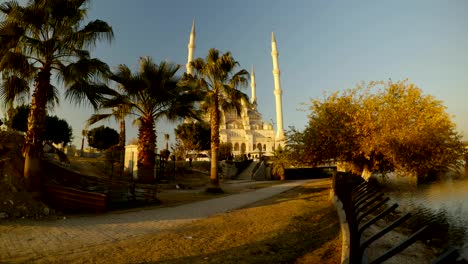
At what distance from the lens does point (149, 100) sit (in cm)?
1611

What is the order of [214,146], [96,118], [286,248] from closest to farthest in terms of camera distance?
[286,248]
[96,118]
[214,146]

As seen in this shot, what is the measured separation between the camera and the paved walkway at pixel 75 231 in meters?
5.28

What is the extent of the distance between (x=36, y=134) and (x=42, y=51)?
2804mm

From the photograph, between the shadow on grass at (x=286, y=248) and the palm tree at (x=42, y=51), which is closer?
the shadow on grass at (x=286, y=248)

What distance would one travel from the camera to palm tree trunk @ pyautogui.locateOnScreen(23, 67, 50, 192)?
909cm

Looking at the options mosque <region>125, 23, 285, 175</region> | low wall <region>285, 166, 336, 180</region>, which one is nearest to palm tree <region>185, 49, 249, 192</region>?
low wall <region>285, 166, 336, 180</region>

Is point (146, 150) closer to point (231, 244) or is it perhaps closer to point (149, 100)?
point (149, 100)

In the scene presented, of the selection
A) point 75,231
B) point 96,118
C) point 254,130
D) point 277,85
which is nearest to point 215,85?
point 96,118

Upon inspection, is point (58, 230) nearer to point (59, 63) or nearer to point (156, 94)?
point (59, 63)

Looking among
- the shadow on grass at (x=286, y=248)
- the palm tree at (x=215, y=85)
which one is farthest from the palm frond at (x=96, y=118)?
the shadow on grass at (x=286, y=248)

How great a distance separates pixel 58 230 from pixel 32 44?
614cm

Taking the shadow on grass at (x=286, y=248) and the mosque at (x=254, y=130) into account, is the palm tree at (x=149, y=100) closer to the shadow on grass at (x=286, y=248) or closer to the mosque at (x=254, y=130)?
the shadow on grass at (x=286, y=248)

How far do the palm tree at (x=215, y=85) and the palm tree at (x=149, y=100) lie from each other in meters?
1.39

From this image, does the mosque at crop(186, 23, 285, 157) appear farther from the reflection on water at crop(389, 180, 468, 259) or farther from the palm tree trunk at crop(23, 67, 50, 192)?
the palm tree trunk at crop(23, 67, 50, 192)
